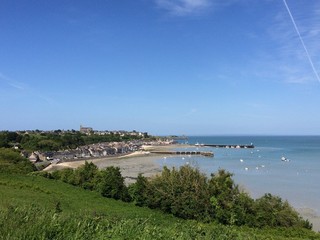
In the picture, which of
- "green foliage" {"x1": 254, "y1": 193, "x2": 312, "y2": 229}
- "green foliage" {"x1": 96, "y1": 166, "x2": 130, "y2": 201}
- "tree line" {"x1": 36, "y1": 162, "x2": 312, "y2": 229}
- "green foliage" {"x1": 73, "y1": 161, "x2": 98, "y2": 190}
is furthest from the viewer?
"green foliage" {"x1": 73, "y1": 161, "x2": 98, "y2": 190}

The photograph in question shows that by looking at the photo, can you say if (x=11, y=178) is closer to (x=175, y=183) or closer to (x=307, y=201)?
(x=175, y=183)

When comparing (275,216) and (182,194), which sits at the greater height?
(182,194)

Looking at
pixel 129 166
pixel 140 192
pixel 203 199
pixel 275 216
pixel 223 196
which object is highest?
pixel 223 196

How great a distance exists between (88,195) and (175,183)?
259 inches

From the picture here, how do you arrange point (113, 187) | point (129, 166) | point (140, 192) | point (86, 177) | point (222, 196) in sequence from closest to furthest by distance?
point (222, 196) → point (140, 192) → point (113, 187) → point (86, 177) → point (129, 166)

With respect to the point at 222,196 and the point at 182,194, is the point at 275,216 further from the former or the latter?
the point at 182,194

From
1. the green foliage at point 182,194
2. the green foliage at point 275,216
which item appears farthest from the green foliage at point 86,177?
the green foliage at point 275,216

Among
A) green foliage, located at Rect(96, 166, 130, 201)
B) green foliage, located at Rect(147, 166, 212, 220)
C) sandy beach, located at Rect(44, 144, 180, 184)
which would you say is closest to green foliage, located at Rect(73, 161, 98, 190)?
green foliage, located at Rect(96, 166, 130, 201)

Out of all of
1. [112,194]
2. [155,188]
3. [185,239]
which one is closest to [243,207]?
[155,188]

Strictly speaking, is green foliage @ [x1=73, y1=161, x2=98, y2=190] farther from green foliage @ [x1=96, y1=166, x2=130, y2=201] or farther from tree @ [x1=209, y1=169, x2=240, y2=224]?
tree @ [x1=209, y1=169, x2=240, y2=224]

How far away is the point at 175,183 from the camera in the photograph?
23.2m

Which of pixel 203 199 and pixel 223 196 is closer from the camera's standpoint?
pixel 223 196

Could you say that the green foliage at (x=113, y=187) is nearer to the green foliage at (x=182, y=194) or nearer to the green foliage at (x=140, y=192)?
the green foliage at (x=140, y=192)

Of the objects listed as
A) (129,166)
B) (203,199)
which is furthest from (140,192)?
(129,166)
